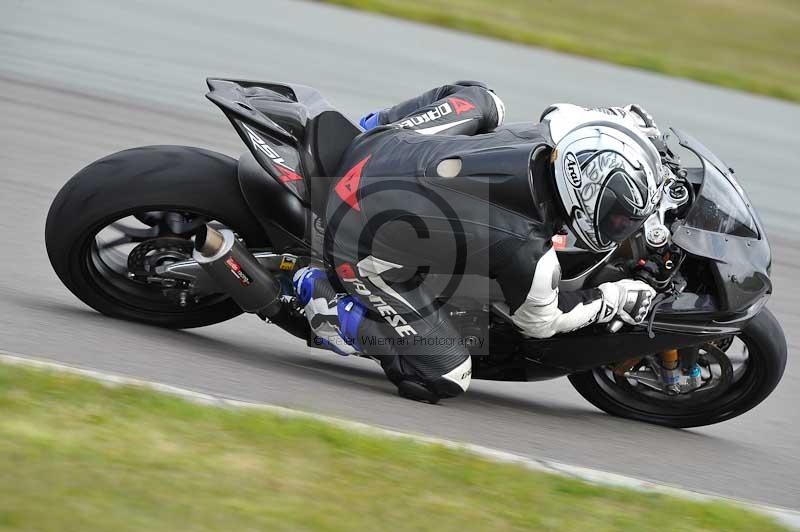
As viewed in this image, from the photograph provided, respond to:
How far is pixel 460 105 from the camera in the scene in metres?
5.23

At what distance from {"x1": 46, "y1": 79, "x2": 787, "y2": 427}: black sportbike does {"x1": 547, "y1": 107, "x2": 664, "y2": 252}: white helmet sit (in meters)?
0.43

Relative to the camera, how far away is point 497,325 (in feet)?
16.5

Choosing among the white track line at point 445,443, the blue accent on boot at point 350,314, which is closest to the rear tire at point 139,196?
the blue accent on boot at point 350,314

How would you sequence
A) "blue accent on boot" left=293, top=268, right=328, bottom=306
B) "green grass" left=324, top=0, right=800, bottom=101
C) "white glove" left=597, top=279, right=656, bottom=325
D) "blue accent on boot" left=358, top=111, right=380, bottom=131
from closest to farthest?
1. "white glove" left=597, top=279, right=656, bottom=325
2. "blue accent on boot" left=293, top=268, right=328, bottom=306
3. "blue accent on boot" left=358, top=111, right=380, bottom=131
4. "green grass" left=324, top=0, right=800, bottom=101

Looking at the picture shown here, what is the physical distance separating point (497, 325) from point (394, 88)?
6325 millimetres

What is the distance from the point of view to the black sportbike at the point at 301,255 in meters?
4.79

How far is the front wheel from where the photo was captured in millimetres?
5023

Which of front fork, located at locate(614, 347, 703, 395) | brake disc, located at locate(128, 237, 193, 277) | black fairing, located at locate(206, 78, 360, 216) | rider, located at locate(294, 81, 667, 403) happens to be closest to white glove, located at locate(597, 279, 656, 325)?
rider, located at locate(294, 81, 667, 403)

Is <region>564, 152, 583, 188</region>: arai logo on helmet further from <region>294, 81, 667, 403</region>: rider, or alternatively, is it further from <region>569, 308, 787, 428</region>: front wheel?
<region>569, 308, 787, 428</region>: front wheel

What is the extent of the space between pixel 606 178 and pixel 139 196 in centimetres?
191

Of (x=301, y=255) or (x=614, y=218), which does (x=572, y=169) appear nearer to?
(x=614, y=218)

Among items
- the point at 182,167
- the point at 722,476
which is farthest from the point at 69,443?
the point at 722,476

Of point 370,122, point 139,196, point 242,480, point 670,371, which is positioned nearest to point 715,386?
point 670,371

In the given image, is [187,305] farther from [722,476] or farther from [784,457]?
[784,457]
